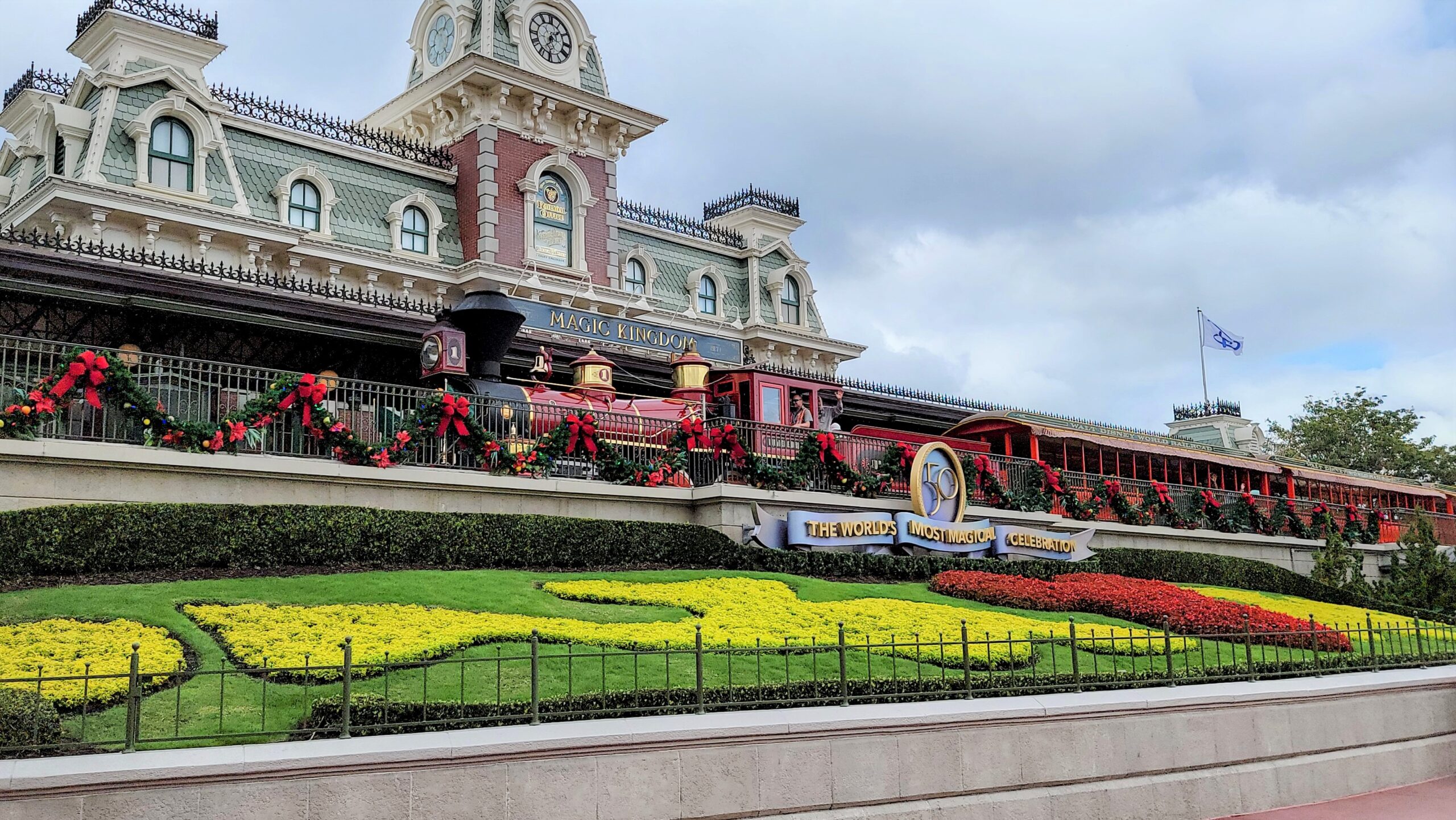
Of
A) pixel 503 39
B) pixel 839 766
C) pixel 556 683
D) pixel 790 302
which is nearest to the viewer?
pixel 839 766

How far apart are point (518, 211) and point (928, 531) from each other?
15865 millimetres

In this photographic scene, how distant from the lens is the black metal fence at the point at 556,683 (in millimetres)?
9164

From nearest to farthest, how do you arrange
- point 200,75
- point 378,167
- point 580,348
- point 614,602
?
point 614,602 < point 580,348 < point 200,75 < point 378,167

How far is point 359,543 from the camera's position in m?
15.9

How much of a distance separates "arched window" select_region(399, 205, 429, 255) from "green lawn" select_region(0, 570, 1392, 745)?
55.2 ft

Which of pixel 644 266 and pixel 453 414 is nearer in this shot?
pixel 453 414

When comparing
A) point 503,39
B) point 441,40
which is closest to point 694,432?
point 503,39

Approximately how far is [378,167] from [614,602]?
19.9 metres

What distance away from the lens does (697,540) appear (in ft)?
63.6

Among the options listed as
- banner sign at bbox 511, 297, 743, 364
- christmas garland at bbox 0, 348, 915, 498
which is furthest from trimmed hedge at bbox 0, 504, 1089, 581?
banner sign at bbox 511, 297, 743, 364

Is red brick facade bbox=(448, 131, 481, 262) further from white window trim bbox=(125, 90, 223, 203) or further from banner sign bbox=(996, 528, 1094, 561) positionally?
banner sign bbox=(996, 528, 1094, 561)

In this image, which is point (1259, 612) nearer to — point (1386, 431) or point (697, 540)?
point (697, 540)

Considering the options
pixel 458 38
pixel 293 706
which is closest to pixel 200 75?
pixel 458 38

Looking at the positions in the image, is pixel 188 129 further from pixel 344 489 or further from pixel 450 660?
pixel 450 660
